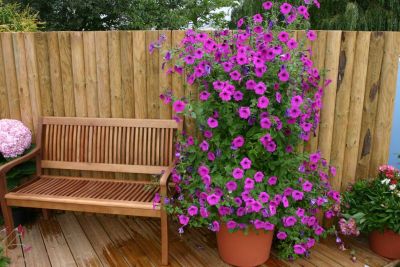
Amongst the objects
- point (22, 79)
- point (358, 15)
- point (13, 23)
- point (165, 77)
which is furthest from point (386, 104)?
point (358, 15)

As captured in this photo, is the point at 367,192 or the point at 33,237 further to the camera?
the point at 33,237

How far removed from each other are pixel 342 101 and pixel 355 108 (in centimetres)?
12

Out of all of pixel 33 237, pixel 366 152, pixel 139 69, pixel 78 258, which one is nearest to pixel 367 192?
pixel 366 152

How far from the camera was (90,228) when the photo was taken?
10.8 feet

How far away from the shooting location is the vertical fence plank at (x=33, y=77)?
3.24 metres

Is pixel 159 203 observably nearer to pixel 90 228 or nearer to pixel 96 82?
pixel 90 228

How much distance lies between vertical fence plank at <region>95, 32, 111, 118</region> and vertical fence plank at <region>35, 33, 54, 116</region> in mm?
482

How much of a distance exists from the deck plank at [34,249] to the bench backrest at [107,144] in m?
0.57

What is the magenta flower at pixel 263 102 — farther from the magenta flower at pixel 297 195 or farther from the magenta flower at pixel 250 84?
the magenta flower at pixel 297 195

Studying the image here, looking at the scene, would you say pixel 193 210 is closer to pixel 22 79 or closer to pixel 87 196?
pixel 87 196

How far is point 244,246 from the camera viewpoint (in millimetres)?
2609

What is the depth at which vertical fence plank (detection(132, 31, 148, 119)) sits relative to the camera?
3041 mm

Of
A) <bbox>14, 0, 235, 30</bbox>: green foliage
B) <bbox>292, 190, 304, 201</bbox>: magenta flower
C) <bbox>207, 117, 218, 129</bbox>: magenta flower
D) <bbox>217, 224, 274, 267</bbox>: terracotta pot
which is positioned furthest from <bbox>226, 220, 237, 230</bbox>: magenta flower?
<bbox>14, 0, 235, 30</bbox>: green foliage

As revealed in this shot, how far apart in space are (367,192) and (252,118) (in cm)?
116
